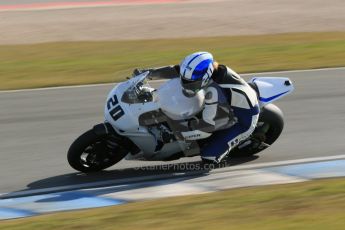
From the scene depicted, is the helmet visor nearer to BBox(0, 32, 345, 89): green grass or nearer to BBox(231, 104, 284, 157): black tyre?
BBox(231, 104, 284, 157): black tyre

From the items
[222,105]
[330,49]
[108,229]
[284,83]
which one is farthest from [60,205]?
[330,49]

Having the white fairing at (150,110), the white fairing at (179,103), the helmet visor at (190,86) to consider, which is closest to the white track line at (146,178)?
the white fairing at (150,110)

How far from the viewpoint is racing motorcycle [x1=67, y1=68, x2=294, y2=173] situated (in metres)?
8.69

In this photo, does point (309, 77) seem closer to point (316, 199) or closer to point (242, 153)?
point (242, 153)

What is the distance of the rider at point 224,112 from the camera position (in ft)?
28.6

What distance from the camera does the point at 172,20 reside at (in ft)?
78.7

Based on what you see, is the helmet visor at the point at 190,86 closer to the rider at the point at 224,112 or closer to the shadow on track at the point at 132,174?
the rider at the point at 224,112

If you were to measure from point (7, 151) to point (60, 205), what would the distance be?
2630mm

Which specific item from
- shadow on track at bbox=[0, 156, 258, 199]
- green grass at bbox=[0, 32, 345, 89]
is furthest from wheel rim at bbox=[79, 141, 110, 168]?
green grass at bbox=[0, 32, 345, 89]

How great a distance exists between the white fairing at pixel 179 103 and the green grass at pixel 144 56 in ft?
19.4

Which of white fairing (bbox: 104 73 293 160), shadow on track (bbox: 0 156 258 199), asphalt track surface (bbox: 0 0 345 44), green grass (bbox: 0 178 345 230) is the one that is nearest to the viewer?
green grass (bbox: 0 178 345 230)

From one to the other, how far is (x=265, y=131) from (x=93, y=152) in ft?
7.32

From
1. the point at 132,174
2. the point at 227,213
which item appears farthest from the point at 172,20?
the point at 227,213

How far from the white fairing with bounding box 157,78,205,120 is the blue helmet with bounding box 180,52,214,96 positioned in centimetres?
11
